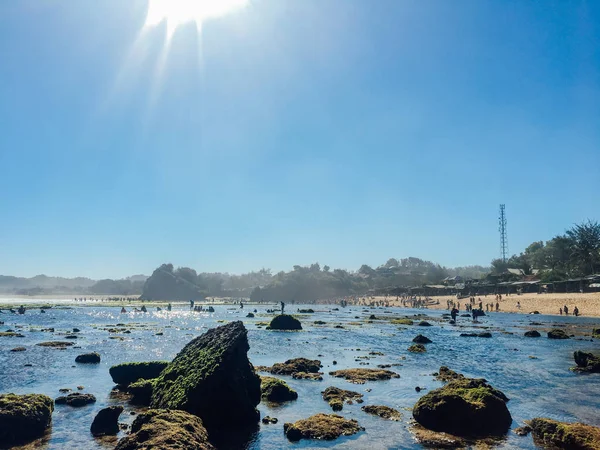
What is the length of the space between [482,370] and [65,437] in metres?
26.4

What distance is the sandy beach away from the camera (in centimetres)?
8406

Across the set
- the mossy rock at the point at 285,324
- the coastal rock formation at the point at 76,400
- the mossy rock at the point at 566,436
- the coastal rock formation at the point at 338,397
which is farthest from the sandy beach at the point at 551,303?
the coastal rock formation at the point at 76,400

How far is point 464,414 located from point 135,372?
17986 millimetres

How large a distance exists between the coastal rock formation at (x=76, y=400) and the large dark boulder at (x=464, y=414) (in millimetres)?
15689

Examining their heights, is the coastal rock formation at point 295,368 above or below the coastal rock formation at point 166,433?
below

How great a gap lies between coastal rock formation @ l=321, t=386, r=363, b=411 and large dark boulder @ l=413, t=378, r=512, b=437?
3680 millimetres

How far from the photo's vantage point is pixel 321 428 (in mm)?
16250

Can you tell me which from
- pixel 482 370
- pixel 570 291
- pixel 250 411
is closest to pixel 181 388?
pixel 250 411

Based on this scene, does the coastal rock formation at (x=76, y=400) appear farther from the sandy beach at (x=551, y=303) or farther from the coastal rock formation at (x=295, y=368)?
the sandy beach at (x=551, y=303)

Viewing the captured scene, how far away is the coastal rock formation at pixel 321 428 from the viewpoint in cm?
1572

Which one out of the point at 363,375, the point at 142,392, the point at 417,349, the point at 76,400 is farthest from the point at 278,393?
the point at 417,349

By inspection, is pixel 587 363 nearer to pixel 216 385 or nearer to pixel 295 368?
pixel 295 368

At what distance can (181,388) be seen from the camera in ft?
56.9

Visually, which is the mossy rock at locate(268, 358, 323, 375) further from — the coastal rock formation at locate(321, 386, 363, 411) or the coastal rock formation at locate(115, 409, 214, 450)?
the coastal rock formation at locate(115, 409, 214, 450)
